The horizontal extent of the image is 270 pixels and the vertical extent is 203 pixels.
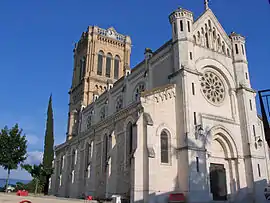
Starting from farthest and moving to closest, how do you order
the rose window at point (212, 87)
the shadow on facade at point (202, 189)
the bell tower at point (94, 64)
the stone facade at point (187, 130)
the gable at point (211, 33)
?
1. the bell tower at point (94, 64)
2. the gable at point (211, 33)
3. the rose window at point (212, 87)
4. the stone facade at point (187, 130)
5. the shadow on facade at point (202, 189)

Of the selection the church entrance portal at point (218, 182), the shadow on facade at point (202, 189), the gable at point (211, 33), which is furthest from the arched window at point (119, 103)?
the church entrance portal at point (218, 182)

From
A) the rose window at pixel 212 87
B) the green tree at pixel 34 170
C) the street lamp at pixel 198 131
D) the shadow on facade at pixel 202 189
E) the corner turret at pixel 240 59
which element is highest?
the corner turret at pixel 240 59

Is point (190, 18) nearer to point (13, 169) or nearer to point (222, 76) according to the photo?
point (222, 76)

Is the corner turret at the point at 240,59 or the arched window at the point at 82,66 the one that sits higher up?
the arched window at the point at 82,66

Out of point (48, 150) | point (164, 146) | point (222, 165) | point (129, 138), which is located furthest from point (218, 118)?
point (48, 150)

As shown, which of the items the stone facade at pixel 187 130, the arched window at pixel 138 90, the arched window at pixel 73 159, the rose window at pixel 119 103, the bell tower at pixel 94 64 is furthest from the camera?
the bell tower at pixel 94 64

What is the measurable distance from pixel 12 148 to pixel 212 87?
86.5 feet

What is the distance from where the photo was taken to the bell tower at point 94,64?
52.5m

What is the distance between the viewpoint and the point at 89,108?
47312 mm

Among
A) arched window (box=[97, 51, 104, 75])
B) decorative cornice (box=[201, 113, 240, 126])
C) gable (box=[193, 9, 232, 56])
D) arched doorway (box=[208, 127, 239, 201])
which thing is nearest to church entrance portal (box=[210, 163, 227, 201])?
arched doorway (box=[208, 127, 239, 201])

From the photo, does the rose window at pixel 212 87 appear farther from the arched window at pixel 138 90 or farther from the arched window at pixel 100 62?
the arched window at pixel 100 62

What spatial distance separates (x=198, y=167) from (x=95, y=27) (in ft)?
140

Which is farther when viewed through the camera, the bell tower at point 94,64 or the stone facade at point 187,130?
the bell tower at point 94,64

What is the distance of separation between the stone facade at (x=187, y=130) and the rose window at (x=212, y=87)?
11cm
